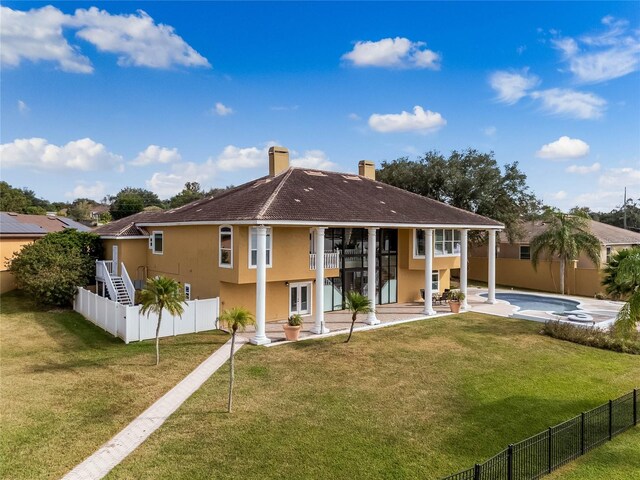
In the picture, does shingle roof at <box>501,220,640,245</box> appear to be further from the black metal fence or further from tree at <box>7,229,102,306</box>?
tree at <box>7,229,102,306</box>

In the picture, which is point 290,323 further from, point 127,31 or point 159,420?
point 127,31

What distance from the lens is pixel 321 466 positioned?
9.07 meters

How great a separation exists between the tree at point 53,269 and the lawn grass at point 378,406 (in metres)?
14.2

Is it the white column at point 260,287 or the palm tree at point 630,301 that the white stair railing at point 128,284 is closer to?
the white column at point 260,287

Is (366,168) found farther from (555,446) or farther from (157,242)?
(555,446)

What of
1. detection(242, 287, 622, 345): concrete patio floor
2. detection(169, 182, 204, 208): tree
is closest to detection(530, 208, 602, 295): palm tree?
detection(242, 287, 622, 345): concrete patio floor

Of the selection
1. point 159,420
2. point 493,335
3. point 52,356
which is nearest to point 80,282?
point 52,356

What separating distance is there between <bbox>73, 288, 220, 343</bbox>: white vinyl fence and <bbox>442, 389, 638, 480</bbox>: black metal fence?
12.4 meters

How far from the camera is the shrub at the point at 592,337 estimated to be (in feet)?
60.6

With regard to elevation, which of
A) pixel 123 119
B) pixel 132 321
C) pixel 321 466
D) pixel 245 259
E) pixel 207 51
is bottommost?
pixel 321 466

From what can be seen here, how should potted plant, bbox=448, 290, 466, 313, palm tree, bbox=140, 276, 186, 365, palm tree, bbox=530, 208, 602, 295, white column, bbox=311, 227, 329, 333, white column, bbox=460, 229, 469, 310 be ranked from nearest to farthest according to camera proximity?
palm tree, bbox=140, 276, 186, 365 < white column, bbox=311, 227, 329, 333 < potted plant, bbox=448, 290, 466, 313 < white column, bbox=460, 229, 469, 310 < palm tree, bbox=530, 208, 602, 295

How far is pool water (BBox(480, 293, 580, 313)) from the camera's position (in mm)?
27703

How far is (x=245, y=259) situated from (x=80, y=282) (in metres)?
12.0

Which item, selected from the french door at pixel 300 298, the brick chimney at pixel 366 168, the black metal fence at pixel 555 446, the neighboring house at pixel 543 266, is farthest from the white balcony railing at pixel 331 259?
the neighboring house at pixel 543 266
